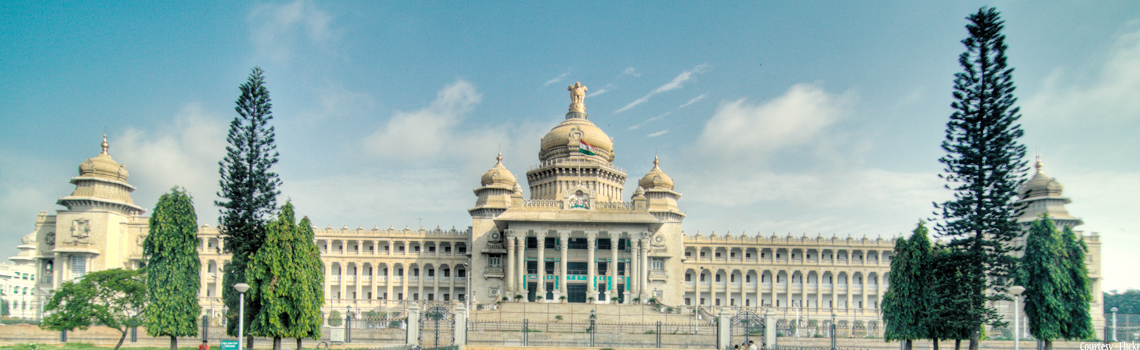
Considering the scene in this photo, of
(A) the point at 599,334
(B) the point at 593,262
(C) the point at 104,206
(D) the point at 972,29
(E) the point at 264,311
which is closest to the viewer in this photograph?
(E) the point at 264,311

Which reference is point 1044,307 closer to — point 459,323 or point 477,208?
point 459,323

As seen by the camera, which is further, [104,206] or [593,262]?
[104,206]

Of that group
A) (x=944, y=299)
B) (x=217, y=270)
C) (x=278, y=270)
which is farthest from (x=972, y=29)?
(x=217, y=270)

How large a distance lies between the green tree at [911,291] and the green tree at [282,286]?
85.0ft

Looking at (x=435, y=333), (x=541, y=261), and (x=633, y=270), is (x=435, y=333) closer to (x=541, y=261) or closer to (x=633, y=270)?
(x=541, y=261)

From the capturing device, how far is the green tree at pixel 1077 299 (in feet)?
114

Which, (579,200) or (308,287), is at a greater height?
(579,200)

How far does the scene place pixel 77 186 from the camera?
199 ft

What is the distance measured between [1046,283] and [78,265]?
215 feet

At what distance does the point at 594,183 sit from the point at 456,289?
16.1m

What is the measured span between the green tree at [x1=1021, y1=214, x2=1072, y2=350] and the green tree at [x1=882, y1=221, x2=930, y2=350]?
17.6 feet

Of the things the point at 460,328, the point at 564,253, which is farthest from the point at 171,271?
the point at 564,253

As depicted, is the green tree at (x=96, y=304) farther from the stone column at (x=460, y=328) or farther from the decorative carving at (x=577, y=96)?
the decorative carving at (x=577, y=96)

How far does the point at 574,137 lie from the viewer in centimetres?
6925
